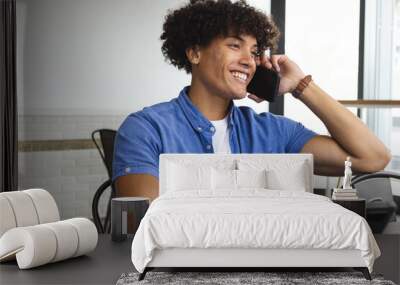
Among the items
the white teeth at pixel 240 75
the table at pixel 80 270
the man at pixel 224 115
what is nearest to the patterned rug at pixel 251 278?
the table at pixel 80 270

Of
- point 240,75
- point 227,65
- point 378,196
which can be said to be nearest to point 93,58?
point 227,65

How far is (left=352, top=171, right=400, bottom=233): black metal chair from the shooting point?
6133mm

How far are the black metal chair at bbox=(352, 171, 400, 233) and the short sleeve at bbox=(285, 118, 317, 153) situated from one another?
52 cm

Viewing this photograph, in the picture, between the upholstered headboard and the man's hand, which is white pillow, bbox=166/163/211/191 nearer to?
the upholstered headboard

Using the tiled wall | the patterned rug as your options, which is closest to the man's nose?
the tiled wall

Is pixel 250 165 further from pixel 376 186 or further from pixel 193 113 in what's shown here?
pixel 376 186

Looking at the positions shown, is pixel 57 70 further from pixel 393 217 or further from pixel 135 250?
pixel 393 217

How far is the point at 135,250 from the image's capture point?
4484mm

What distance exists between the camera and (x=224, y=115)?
20.0 ft

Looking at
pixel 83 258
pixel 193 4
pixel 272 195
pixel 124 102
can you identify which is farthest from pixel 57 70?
pixel 272 195

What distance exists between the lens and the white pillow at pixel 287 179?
18.6ft

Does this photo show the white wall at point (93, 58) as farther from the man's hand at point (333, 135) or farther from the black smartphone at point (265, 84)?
the man's hand at point (333, 135)

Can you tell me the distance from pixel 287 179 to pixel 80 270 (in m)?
1.76

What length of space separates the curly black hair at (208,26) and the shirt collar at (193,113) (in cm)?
21
